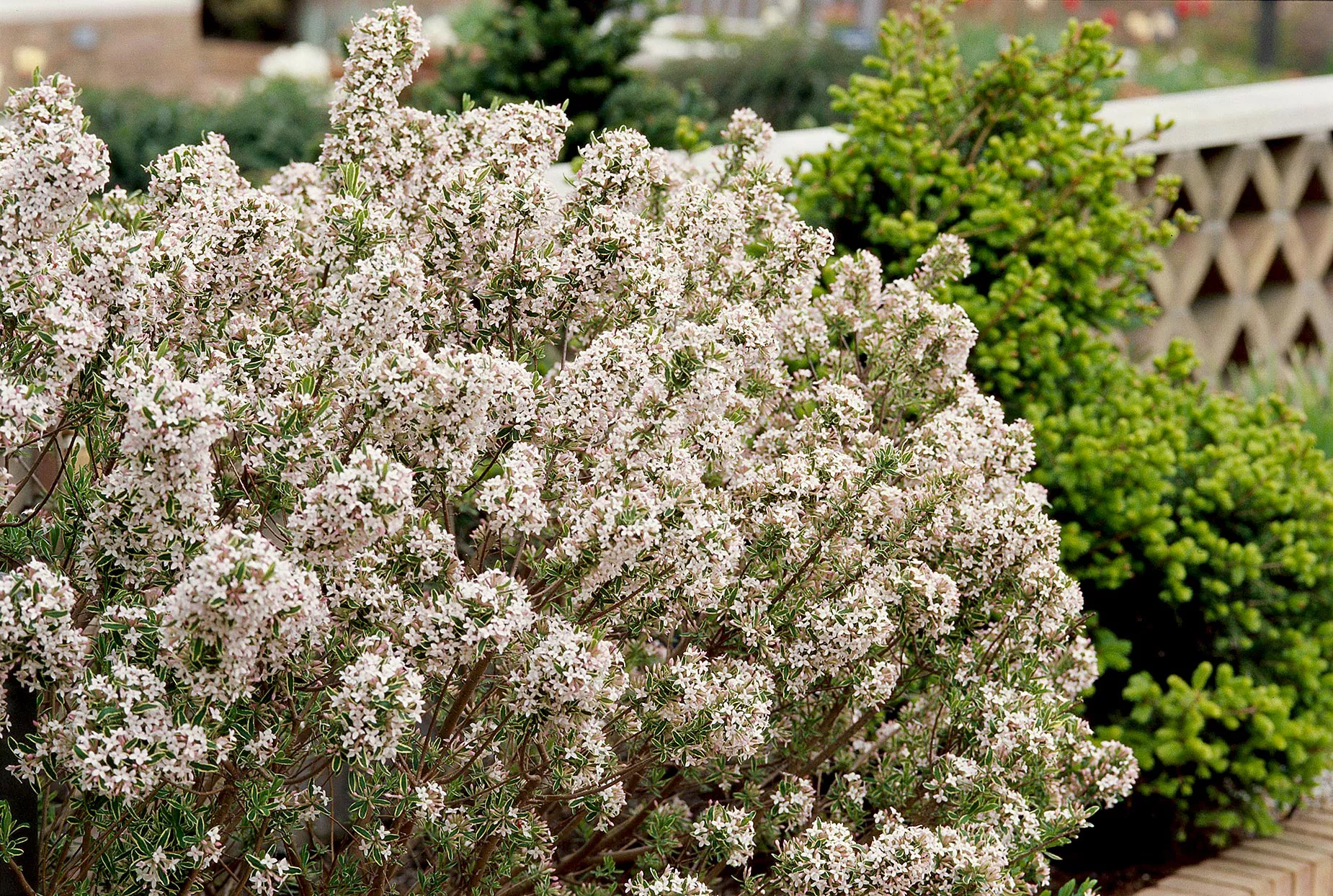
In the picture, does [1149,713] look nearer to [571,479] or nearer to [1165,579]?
[1165,579]

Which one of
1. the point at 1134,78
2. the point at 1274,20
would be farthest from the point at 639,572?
the point at 1274,20

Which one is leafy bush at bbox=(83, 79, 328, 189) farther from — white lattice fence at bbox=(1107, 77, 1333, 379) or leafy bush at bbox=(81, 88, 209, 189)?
white lattice fence at bbox=(1107, 77, 1333, 379)

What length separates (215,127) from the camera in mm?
8211

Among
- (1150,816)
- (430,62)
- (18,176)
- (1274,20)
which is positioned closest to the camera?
(18,176)

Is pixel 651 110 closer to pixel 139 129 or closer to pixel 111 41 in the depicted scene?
pixel 139 129

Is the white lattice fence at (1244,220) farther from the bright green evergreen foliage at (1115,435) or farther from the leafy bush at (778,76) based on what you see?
the leafy bush at (778,76)

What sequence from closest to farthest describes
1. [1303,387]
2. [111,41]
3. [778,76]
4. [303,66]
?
[1303,387] → [778,76] → [303,66] → [111,41]

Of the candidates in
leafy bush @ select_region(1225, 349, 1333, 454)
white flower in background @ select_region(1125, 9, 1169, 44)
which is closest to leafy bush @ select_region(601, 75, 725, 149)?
leafy bush @ select_region(1225, 349, 1333, 454)

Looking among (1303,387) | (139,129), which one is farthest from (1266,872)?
(139,129)

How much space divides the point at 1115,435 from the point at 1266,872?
1.15 meters

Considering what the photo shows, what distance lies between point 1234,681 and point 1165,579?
1.00ft

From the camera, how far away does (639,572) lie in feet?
7.38

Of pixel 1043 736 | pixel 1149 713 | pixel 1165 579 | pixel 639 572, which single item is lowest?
pixel 1149 713

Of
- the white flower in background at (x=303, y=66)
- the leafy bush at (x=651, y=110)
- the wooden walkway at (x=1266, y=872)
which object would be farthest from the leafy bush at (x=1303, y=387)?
the white flower in background at (x=303, y=66)
